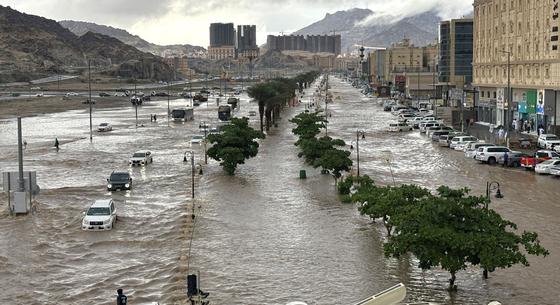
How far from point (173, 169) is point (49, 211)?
15704 millimetres

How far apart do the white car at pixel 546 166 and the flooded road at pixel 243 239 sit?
0.79 meters

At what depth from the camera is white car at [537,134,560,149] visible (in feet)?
181

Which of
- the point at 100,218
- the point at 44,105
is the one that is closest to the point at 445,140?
the point at 100,218

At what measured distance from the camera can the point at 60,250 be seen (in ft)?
90.4

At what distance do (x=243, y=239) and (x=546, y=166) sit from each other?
23.5 meters

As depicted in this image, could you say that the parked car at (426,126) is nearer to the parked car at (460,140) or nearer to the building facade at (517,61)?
the building facade at (517,61)

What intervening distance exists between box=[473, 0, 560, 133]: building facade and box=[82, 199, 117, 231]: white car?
35805 millimetres

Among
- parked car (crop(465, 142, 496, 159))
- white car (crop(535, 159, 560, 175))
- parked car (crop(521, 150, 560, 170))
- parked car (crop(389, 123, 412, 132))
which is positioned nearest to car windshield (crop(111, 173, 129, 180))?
white car (crop(535, 159, 560, 175))

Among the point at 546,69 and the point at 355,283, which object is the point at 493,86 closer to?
the point at 546,69

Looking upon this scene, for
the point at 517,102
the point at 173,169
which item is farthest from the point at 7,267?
the point at 517,102

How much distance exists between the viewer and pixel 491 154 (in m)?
51.2

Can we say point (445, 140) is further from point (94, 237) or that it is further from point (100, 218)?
point (94, 237)

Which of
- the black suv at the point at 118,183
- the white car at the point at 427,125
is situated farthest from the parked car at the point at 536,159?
the white car at the point at 427,125

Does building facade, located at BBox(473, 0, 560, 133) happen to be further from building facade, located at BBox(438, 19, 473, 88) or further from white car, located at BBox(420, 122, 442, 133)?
building facade, located at BBox(438, 19, 473, 88)
